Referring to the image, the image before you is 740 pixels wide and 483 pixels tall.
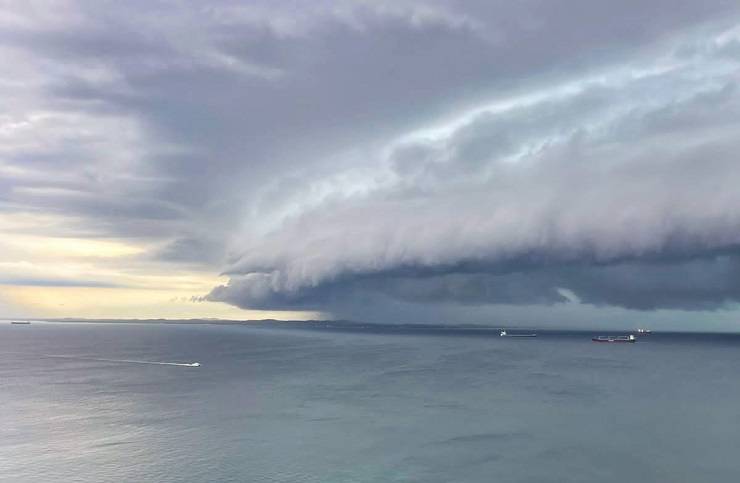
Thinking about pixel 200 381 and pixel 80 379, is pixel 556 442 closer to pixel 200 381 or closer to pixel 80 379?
pixel 200 381

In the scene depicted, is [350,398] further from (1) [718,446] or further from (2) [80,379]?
(2) [80,379]

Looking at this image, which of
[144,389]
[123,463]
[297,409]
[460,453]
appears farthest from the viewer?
[144,389]

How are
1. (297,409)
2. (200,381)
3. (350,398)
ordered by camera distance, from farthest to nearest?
(200,381)
(350,398)
(297,409)

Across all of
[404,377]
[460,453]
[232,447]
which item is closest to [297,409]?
[232,447]

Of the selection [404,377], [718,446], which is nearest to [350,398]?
[404,377]

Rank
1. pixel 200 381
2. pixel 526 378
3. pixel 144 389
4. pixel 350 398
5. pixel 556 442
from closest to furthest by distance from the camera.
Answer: pixel 556 442
pixel 350 398
pixel 144 389
pixel 200 381
pixel 526 378

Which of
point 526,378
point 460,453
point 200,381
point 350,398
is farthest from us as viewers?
point 526,378

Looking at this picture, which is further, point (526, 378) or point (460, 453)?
point (526, 378)

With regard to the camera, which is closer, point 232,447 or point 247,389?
point 232,447
